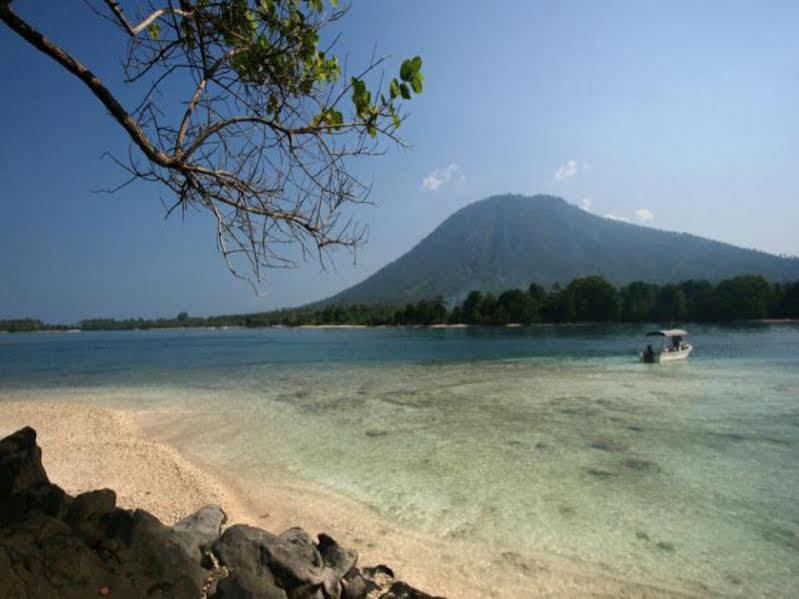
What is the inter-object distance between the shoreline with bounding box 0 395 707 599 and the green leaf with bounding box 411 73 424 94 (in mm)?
5257

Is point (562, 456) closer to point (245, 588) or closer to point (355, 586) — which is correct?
point (355, 586)

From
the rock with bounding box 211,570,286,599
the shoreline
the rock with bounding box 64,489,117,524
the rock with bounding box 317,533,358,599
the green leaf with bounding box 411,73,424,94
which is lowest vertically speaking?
the shoreline

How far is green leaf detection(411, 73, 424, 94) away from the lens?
3115 millimetres

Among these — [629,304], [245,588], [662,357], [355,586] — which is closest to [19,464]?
[245,588]

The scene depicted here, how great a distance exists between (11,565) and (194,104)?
12.1 feet

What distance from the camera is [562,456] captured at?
439 inches

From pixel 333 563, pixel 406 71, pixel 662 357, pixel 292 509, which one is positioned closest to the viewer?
pixel 406 71

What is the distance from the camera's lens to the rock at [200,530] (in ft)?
17.8

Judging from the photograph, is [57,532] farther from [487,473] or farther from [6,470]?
[487,473]

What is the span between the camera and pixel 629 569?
622cm

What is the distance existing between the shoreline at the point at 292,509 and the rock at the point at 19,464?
2416 millimetres

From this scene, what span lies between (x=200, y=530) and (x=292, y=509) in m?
2.42

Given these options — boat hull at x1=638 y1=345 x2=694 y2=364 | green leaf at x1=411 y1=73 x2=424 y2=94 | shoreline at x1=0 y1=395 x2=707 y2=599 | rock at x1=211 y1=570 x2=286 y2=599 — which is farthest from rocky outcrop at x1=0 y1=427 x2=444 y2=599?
boat hull at x1=638 y1=345 x2=694 y2=364

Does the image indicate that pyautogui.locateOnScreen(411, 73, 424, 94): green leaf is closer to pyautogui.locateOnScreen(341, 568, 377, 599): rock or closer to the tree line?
pyautogui.locateOnScreen(341, 568, 377, 599): rock
